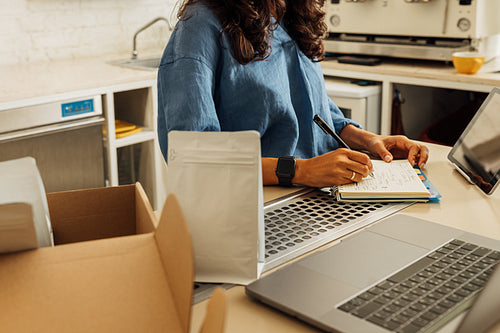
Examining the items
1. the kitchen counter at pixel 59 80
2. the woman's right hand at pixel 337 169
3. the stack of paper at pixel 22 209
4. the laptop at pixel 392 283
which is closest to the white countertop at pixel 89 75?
the kitchen counter at pixel 59 80

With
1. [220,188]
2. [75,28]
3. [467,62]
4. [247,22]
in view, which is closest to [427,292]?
[220,188]

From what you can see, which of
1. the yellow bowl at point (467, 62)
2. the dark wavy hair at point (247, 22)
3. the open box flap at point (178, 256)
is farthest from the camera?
the yellow bowl at point (467, 62)

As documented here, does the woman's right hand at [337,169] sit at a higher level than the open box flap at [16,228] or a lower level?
lower

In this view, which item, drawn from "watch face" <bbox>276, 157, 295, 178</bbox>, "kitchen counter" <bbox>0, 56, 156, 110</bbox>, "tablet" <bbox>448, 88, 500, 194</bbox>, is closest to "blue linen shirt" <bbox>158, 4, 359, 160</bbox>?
"watch face" <bbox>276, 157, 295, 178</bbox>

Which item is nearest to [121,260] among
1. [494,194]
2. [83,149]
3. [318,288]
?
[318,288]

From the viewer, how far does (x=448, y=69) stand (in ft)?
8.55

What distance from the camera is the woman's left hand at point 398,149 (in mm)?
1388

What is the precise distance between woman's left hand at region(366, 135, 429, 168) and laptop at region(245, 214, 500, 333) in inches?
17.5

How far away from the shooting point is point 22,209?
637 mm

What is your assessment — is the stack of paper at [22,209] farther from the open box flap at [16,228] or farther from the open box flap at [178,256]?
the open box flap at [178,256]

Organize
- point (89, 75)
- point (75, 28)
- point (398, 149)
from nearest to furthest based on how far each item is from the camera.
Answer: point (398, 149)
point (89, 75)
point (75, 28)

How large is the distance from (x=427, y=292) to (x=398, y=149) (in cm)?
77

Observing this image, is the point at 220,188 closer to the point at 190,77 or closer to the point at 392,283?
the point at 392,283

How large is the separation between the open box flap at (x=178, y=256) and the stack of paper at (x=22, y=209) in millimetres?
157
